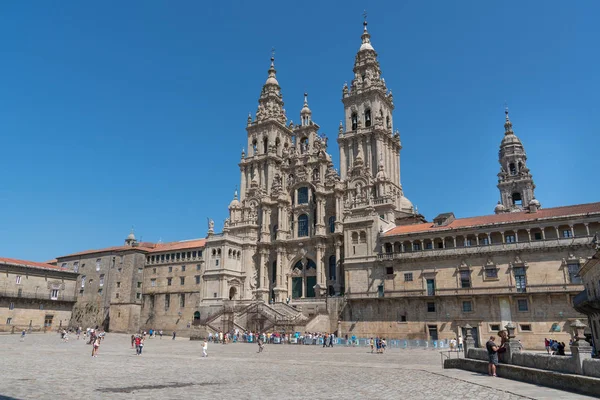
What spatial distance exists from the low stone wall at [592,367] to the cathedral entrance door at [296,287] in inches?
2132

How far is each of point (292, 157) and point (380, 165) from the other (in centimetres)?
1549

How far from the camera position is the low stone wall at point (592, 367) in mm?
14625

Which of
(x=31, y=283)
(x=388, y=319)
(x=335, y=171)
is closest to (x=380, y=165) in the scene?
(x=335, y=171)

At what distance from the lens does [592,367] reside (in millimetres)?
14859

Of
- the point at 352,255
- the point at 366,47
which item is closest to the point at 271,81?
the point at 366,47

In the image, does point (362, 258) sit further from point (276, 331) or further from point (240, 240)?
point (240, 240)

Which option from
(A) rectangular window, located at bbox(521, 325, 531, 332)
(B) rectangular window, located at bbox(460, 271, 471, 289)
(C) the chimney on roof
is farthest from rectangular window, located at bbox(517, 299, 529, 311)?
(C) the chimney on roof

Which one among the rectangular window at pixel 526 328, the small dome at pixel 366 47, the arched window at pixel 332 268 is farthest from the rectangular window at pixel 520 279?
the small dome at pixel 366 47

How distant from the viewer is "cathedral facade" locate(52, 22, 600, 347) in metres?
46.2

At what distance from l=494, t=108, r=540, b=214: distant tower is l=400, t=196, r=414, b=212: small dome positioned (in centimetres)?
2638

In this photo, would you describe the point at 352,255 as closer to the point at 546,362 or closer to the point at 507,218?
the point at 507,218

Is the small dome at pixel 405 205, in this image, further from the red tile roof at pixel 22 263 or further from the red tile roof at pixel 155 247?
the red tile roof at pixel 22 263

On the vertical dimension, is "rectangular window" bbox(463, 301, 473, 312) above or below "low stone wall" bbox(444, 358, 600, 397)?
above

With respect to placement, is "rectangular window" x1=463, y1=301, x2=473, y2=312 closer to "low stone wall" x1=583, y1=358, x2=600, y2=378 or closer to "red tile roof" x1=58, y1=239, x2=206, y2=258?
"low stone wall" x1=583, y1=358, x2=600, y2=378
